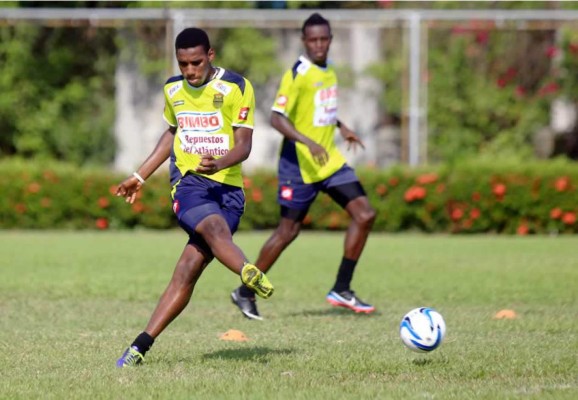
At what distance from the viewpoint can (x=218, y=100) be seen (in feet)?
22.8

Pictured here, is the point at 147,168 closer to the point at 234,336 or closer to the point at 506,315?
the point at 234,336

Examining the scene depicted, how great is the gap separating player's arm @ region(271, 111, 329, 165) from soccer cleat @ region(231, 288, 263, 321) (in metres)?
1.29

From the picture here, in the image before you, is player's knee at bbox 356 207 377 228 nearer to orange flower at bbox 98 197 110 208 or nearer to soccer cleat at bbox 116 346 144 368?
soccer cleat at bbox 116 346 144 368

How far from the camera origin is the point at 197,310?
32.3ft

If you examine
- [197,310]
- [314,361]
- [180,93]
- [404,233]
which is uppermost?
[180,93]

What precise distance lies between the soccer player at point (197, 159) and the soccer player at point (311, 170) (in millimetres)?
2297

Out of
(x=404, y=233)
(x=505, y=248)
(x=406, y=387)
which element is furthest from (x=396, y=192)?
(x=406, y=387)

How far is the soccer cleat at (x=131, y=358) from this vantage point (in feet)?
21.7

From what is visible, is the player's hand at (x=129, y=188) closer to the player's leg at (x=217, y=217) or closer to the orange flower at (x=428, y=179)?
the player's leg at (x=217, y=217)

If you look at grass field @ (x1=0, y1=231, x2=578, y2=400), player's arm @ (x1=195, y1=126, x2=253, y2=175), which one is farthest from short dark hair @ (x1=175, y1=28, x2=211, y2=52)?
grass field @ (x1=0, y1=231, x2=578, y2=400)

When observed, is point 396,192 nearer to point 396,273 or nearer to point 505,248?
point 505,248

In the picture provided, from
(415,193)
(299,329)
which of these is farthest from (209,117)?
(415,193)

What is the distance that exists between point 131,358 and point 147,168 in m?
1.20

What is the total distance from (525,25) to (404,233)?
17.4 feet
